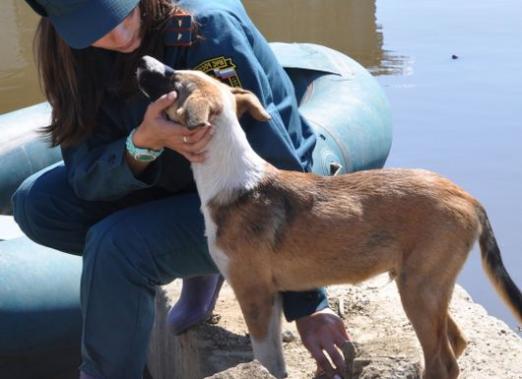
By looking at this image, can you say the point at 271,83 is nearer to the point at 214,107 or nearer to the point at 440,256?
the point at 214,107

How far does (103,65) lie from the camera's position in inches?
140

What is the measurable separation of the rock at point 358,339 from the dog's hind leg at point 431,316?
193mm

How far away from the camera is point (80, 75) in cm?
354

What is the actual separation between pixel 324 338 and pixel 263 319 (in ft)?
1.07

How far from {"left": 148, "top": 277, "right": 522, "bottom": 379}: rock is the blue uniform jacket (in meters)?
0.35

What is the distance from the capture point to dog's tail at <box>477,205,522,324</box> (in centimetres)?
317

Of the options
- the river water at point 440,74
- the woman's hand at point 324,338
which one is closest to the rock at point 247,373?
the woman's hand at point 324,338

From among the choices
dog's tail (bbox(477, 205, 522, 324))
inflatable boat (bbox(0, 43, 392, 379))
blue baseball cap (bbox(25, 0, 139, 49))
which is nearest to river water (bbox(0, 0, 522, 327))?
inflatable boat (bbox(0, 43, 392, 379))

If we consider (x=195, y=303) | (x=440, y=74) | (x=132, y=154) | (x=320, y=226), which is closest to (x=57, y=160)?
(x=195, y=303)

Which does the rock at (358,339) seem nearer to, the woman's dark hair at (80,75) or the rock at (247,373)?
the rock at (247,373)

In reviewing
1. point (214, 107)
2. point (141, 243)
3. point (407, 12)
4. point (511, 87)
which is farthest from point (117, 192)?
point (407, 12)

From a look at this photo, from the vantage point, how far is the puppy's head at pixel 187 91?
310 centimetres

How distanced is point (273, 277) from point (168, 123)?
62 cm

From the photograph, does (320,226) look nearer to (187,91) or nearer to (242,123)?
(242,123)
